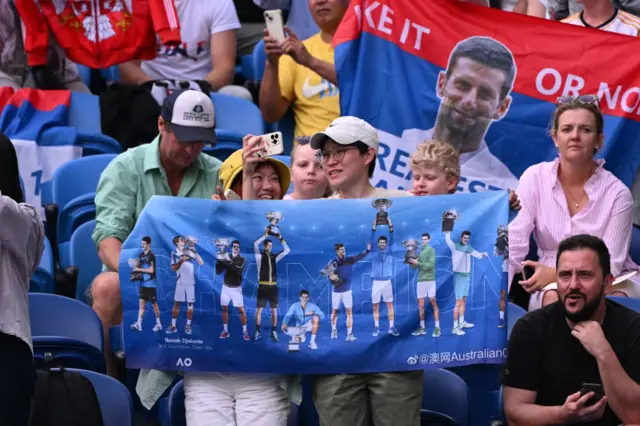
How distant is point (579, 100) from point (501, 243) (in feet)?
5.66

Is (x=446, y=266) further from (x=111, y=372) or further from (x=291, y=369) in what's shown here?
(x=111, y=372)

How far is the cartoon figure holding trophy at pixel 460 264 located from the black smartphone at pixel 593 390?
51 cm

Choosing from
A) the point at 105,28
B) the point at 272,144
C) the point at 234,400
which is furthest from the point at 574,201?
the point at 105,28

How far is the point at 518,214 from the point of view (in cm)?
679

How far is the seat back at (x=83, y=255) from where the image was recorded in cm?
677

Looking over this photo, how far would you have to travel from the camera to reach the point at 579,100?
268 inches

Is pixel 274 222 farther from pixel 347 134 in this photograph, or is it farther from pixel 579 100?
pixel 579 100

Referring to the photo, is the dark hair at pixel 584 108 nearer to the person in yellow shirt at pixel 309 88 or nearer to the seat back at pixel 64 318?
the person in yellow shirt at pixel 309 88

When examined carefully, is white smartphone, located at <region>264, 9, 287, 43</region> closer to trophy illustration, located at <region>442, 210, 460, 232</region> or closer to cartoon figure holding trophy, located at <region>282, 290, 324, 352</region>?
trophy illustration, located at <region>442, 210, 460, 232</region>

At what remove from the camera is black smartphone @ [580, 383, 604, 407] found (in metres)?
5.10

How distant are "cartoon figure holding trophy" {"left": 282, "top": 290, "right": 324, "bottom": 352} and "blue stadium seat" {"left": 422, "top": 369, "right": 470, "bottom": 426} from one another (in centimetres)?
58

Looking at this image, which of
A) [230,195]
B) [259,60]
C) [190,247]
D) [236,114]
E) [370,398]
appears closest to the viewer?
[370,398]

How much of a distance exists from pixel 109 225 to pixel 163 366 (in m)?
1.21

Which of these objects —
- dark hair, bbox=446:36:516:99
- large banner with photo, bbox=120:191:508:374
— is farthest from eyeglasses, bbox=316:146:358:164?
dark hair, bbox=446:36:516:99
